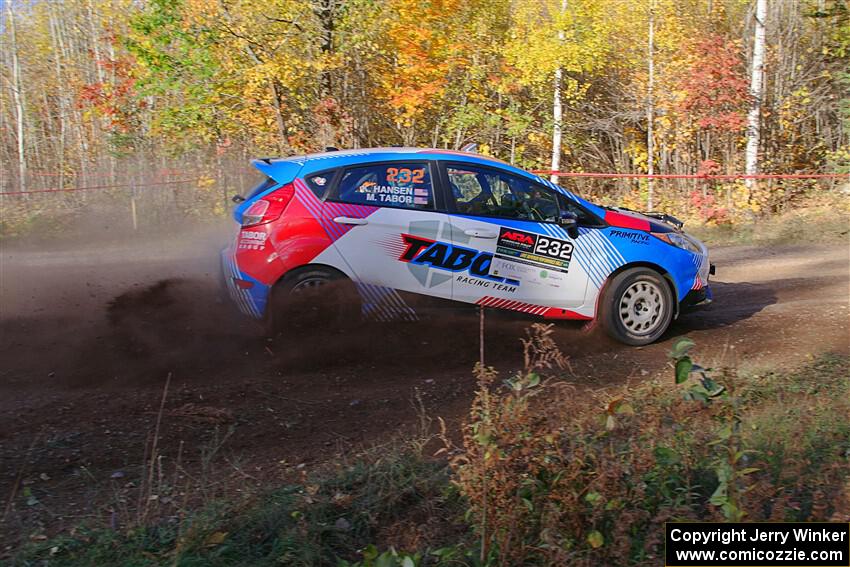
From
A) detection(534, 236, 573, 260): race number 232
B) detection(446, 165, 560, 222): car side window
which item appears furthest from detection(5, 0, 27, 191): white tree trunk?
detection(534, 236, 573, 260): race number 232

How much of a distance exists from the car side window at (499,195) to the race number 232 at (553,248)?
203 mm

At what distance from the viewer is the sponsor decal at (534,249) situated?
7.63 m

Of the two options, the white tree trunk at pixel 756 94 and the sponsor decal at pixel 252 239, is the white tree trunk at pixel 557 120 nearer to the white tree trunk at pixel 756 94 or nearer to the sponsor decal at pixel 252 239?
the white tree trunk at pixel 756 94

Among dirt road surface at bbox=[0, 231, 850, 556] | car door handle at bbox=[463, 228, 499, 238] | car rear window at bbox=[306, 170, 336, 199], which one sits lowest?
dirt road surface at bbox=[0, 231, 850, 556]

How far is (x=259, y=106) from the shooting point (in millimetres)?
18062

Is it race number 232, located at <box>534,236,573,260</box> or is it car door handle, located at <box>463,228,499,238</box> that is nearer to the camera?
car door handle, located at <box>463,228,499,238</box>

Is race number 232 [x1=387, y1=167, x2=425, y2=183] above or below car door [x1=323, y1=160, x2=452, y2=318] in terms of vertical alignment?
above

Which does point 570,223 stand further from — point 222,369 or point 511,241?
point 222,369

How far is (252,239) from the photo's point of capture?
7496mm

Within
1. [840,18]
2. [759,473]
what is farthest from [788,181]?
[759,473]

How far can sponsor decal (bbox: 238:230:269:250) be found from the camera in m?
7.43

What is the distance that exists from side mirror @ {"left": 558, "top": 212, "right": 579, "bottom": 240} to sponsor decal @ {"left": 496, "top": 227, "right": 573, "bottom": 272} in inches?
3.4

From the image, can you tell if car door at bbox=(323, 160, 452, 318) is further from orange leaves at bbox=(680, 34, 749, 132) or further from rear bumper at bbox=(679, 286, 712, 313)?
orange leaves at bbox=(680, 34, 749, 132)

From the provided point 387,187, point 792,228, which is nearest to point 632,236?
point 387,187
